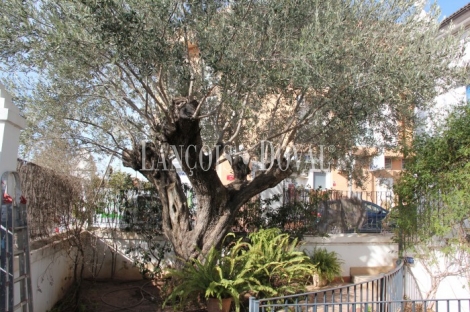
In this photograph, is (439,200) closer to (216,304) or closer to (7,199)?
(216,304)

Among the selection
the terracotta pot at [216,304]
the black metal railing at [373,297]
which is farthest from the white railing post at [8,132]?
the terracotta pot at [216,304]

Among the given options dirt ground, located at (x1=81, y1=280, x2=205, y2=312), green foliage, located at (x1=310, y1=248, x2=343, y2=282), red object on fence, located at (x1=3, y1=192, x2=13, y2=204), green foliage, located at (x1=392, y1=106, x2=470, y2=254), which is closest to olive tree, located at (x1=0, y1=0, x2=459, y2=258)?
green foliage, located at (x1=392, y1=106, x2=470, y2=254)

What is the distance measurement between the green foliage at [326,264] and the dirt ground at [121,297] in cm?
320

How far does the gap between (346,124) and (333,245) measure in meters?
3.96

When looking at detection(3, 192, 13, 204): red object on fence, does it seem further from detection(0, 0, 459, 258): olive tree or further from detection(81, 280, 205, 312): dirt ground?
detection(81, 280, 205, 312): dirt ground

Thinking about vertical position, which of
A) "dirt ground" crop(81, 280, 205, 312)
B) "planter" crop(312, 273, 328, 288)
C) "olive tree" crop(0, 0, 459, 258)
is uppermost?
"olive tree" crop(0, 0, 459, 258)

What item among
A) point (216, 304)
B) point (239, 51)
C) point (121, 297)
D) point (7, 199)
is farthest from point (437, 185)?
point (7, 199)

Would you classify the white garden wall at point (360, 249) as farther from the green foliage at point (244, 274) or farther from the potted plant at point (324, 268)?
the green foliage at point (244, 274)

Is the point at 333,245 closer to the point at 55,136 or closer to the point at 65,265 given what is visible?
the point at 65,265

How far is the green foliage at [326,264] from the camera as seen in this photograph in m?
9.67

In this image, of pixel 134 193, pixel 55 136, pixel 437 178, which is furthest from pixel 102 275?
pixel 437 178

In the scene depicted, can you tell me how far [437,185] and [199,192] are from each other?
4.50 meters

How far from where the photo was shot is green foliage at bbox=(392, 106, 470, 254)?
7293 mm

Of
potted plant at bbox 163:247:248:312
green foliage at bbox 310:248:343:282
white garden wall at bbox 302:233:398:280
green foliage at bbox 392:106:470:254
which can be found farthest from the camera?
white garden wall at bbox 302:233:398:280
